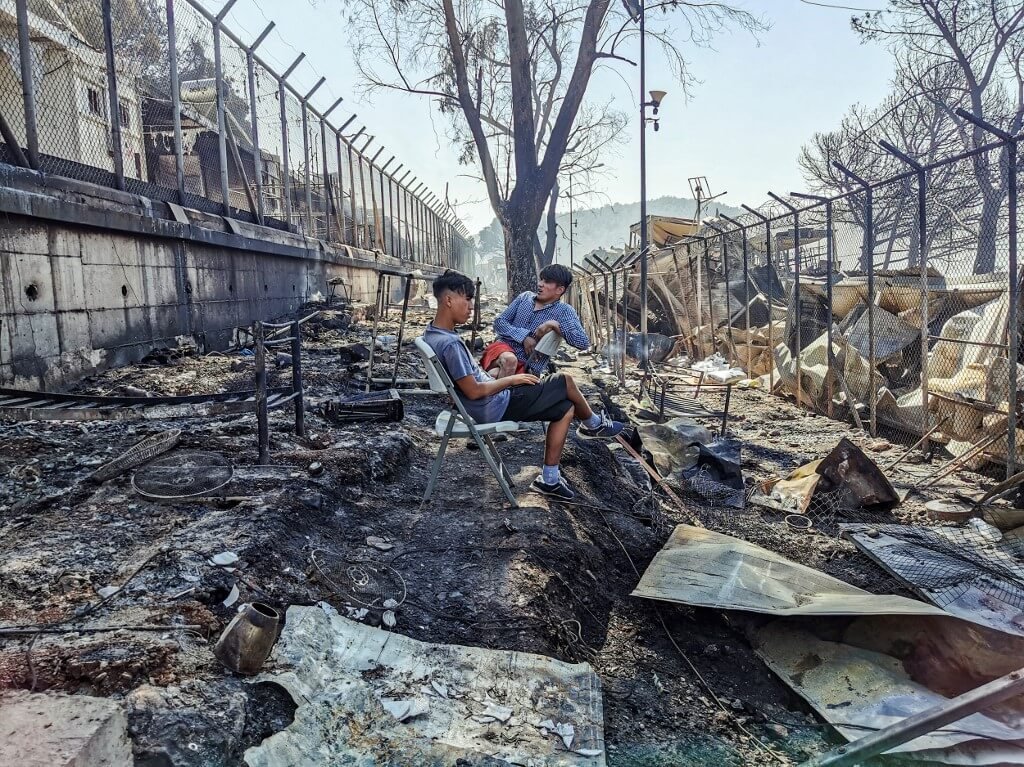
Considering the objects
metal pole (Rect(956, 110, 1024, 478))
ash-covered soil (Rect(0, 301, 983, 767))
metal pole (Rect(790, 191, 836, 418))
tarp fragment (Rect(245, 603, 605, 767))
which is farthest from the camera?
metal pole (Rect(790, 191, 836, 418))

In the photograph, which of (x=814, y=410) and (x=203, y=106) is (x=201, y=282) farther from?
(x=814, y=410)

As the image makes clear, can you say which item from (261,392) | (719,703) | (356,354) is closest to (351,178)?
(356,354)

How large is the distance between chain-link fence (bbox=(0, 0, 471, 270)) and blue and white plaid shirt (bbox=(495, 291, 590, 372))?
4.74 metres

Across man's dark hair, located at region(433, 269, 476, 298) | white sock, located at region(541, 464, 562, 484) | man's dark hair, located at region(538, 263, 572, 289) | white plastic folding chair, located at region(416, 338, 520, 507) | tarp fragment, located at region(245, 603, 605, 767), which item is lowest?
tarp fragment, located at region(245, 603, 605, 767)

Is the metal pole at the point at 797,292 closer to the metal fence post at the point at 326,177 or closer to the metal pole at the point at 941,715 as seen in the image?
the metal pole at the point at 941,715

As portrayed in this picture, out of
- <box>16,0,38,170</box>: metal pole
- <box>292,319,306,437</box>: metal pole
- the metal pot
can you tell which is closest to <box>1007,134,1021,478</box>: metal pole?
<box>292,319,306,437</box>: metal pole

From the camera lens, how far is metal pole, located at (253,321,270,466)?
3.94 m

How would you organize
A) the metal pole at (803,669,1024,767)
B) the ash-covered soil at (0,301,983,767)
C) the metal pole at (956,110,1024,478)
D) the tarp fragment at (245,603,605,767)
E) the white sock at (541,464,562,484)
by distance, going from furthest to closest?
the metal pole at (956,110,1024,478)
the white sock at (541,464,562,484)
the ash-covered soil at (0,301,983,767)
the tarp fragment at (245,603,605,767)
the metal pole at (803,669,1024,767)

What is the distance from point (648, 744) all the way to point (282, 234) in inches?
481

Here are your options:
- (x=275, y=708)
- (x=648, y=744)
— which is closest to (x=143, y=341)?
(x=275, y=708)

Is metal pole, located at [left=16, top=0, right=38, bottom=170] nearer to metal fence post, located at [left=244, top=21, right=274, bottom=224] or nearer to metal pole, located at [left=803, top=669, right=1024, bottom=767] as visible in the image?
metal fence post, located at [left=244, top=21, right=274, bottom=224]

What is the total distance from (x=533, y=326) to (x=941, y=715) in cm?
373

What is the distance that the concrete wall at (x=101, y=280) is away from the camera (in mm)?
5668

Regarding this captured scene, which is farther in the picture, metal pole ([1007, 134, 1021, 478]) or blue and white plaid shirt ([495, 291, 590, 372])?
metal pole ([1007, 134, 1021, 478])
